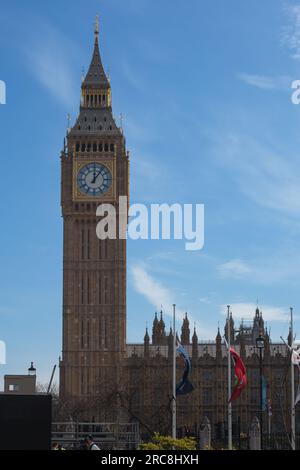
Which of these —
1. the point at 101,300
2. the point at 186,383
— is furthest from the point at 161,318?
the point at 186,383

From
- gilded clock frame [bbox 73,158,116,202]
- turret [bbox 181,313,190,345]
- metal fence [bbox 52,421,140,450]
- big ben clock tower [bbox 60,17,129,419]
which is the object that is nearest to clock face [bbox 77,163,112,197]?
big ben clock tower [bbox 60,17,129,419]

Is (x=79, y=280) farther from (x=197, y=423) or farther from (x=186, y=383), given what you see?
(x=186, y=383)

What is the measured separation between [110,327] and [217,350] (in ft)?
38.4

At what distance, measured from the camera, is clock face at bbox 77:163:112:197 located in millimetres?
113688

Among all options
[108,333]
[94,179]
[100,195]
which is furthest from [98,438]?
[94,179]

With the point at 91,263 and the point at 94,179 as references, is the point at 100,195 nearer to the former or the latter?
the point at 94,179

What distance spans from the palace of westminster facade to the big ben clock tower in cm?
11

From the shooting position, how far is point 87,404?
104 m

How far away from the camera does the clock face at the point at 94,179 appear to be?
113688mm

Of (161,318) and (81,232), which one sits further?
(161,318)

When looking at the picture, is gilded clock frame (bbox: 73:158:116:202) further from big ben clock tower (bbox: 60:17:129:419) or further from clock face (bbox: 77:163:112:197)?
clock face (bbox: 77:163:112:197)

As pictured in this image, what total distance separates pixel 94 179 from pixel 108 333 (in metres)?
16.7

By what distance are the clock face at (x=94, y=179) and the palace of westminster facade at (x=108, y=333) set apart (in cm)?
11

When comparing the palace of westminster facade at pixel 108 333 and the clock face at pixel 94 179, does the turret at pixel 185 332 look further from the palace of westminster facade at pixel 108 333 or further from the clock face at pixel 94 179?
the clock face at pixel 94 179
